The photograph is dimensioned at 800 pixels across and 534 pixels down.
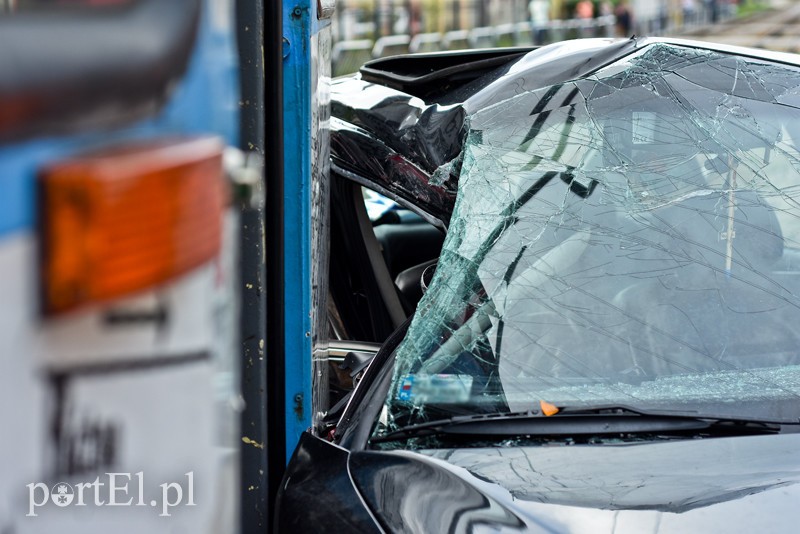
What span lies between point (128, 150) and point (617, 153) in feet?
4.54

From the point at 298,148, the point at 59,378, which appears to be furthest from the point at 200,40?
the point at 298,148

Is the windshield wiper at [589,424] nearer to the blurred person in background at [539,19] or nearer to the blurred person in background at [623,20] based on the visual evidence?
the blurred person in background at [539,19]

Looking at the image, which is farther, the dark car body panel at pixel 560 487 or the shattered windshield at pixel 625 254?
the shattered windshield at pixel 625 254

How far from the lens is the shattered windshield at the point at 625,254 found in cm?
182

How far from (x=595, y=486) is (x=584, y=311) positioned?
42 centimetres

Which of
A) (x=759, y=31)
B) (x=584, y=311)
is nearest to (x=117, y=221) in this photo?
(x=584, y=311)

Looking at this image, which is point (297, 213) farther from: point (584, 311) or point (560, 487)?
point (560, 487)

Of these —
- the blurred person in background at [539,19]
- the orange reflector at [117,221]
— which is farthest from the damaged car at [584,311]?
the blurred person in background at [539,19]

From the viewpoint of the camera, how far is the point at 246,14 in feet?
5.55

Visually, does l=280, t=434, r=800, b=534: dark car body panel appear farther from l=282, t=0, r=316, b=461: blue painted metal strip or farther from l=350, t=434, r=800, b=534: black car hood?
l=282, t=0, r=316, b=461: blue painted metal strip

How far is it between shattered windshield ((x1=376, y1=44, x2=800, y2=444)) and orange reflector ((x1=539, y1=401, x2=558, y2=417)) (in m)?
0.02

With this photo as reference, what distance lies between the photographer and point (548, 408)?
1.77 m

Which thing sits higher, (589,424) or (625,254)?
(625,254)

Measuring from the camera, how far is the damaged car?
1.59 meters
